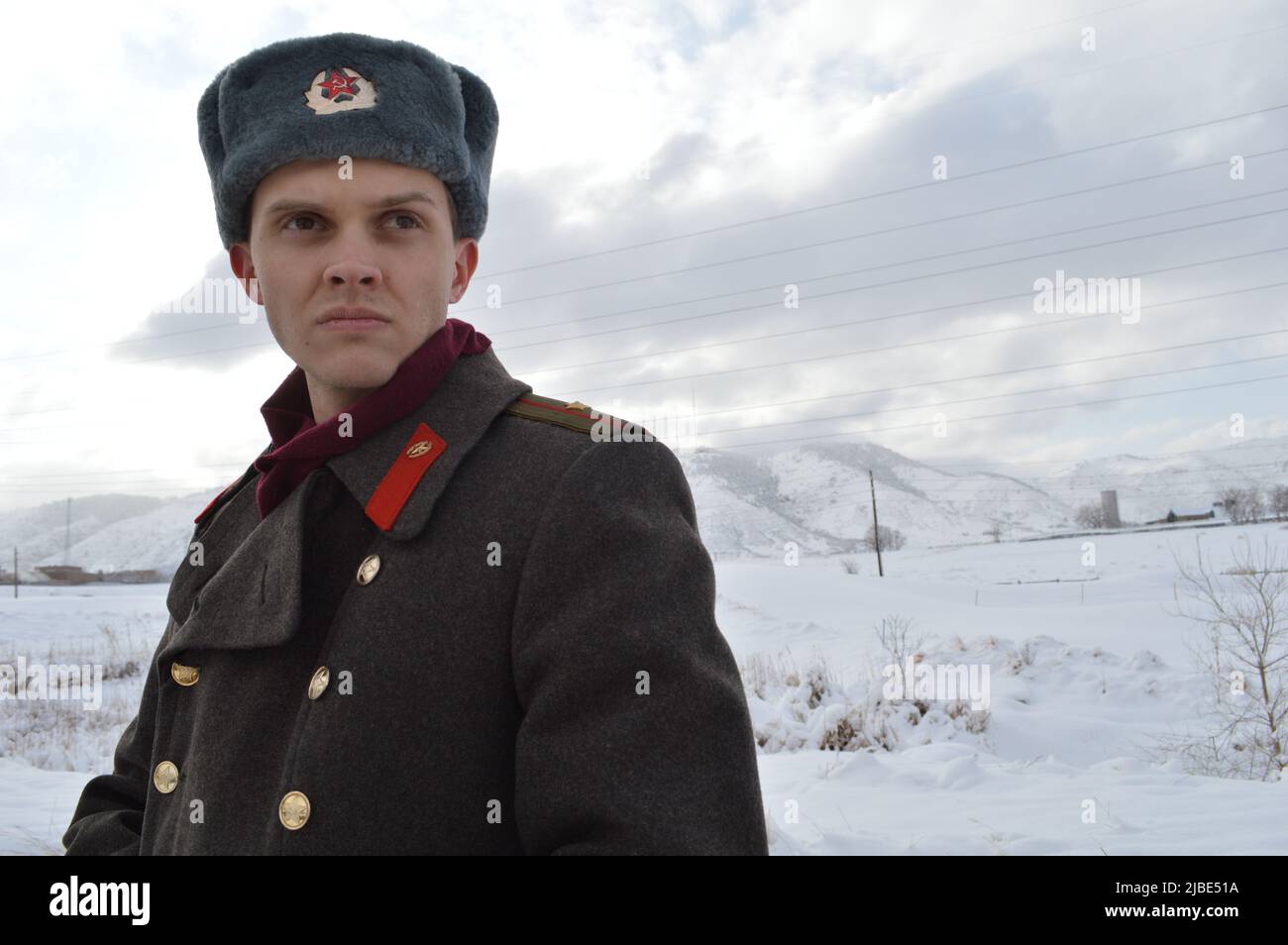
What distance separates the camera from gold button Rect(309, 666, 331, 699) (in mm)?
1395

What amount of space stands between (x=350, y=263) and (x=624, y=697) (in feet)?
3.10

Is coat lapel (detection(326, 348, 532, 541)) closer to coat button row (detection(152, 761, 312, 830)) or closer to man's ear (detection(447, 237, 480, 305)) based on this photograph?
man's ear (detection(447, 237, 480, 305))

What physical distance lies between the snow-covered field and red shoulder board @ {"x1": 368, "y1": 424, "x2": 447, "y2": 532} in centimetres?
306

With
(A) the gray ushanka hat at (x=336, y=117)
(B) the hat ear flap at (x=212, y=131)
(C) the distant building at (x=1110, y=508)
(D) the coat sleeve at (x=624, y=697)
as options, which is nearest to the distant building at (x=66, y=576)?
(B) the hat ear flap at (x=212, y=131)

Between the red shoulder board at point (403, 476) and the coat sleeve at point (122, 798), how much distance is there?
793 millimetres

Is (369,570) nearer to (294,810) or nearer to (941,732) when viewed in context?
(294,810)

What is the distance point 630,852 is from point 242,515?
1292 mm

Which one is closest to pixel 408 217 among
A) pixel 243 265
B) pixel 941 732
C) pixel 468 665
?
pixel 243 265

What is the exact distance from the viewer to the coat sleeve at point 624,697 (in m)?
1.20

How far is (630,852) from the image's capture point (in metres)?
1.17

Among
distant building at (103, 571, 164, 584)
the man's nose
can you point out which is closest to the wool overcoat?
the man's nose
